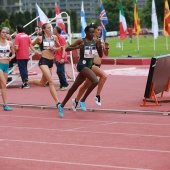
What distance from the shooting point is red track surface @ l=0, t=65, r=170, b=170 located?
9797 mm

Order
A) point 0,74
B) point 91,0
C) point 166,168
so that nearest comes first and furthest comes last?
point 166,168, point 0,74, point 91,0

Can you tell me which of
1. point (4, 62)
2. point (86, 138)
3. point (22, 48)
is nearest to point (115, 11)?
point (22, 48)

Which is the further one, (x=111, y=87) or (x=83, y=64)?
(x=111, y=87)

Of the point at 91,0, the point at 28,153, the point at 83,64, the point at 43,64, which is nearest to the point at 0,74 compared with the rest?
the point at 43,64

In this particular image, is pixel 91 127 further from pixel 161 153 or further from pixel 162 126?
pixel 161 153

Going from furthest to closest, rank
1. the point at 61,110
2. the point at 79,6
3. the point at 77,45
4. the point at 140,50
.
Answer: the point at 79,6 < the point at 140,50 < the point at 77,45 < the point at 61,110

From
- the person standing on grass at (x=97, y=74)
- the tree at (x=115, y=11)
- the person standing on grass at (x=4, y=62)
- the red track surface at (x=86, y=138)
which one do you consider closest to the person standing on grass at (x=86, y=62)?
the person standing on grass at (x=97, y=74)

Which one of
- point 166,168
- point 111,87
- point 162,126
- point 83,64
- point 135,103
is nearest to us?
point 166,168

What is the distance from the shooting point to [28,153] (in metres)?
10.6

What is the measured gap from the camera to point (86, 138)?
12.0 m

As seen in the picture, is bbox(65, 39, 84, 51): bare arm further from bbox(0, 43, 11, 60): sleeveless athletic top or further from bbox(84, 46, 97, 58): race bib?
bbox(0, 43, 11, 60): sleeveless athletic top

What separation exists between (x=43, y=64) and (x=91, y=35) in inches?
58.4

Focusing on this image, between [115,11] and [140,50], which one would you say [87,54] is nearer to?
[140,50]

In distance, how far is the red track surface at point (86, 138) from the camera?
386 inches
